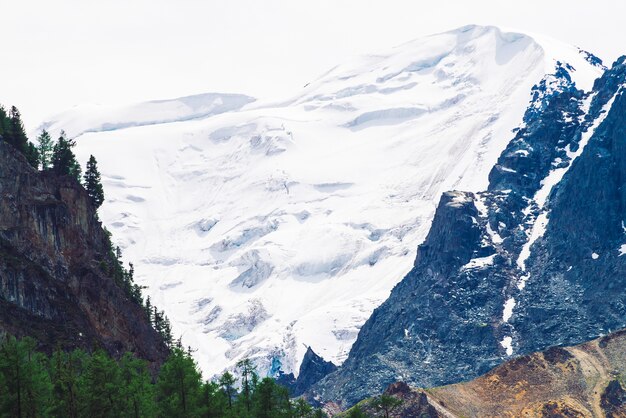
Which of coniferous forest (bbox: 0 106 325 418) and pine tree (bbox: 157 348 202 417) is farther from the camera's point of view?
pine tree (bbox: 157 348 202 417)

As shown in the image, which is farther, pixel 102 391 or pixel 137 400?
pixel 102 391

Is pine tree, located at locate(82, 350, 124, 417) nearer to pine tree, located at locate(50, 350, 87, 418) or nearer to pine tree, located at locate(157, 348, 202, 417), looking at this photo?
pine tree, located at locate(50, 350, 87, 418)

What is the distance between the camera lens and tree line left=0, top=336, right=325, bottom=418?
129 metres

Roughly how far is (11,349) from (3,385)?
126 inches

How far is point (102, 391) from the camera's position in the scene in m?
137

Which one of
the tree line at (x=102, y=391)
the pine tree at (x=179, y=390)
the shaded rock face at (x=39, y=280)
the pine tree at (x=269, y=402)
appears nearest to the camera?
the tree line at (x=102, y=391)

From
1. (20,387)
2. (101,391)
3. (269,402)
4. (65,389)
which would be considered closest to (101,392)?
(101,391)

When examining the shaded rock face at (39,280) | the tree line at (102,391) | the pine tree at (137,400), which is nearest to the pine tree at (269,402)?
the tree line at (102,391)

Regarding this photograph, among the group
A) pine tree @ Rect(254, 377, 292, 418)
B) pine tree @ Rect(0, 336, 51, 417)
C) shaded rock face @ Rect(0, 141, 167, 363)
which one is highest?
shaded rock face @ Rect(0, 141, 167, 363)

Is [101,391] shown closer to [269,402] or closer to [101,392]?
[101,392]

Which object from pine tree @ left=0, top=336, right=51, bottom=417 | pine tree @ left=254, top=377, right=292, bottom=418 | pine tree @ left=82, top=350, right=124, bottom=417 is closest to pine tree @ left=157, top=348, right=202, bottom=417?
pine tree @ left=82, top=350, right=124, bottom=417

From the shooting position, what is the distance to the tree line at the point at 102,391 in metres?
129

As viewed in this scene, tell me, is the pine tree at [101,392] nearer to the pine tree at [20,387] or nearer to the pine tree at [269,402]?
the pine tree at [20,387]

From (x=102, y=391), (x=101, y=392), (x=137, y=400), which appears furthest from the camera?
(x=101, y=392)
